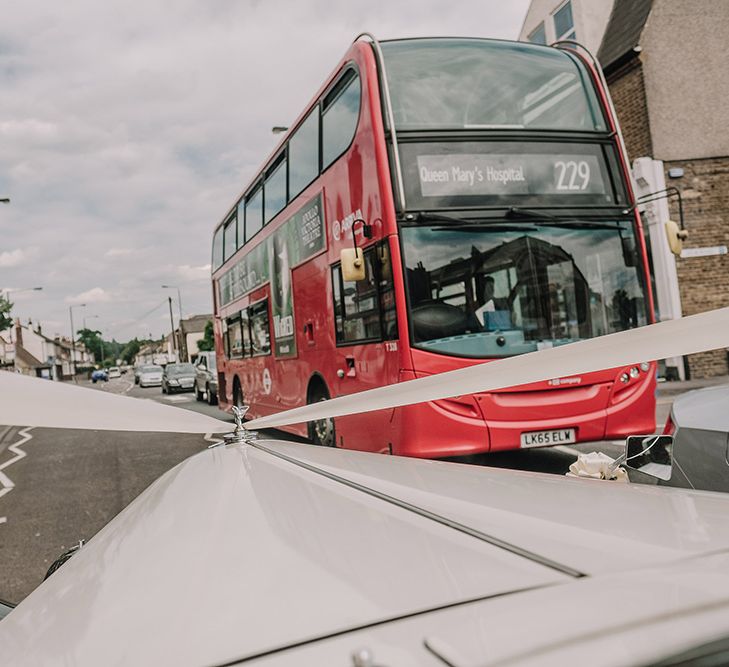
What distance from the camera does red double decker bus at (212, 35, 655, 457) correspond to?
6.03 m

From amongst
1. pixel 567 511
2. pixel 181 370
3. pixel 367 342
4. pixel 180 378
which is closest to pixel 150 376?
pixel 181 370

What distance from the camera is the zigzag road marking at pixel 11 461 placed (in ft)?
26.5

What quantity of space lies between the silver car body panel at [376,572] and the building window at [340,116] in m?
5.87

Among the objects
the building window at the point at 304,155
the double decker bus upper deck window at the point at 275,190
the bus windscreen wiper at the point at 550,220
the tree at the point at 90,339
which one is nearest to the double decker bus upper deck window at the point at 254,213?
the double decker bus upper deck window at the point at 275,190

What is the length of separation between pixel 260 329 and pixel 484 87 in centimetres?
554

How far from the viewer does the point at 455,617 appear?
30.9 inches

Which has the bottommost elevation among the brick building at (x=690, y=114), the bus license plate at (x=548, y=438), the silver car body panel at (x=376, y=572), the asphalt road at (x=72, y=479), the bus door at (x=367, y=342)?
the asphalt road at (x=72, y=479)

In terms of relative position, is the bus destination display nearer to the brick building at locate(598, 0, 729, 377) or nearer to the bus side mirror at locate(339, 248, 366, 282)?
the bus side mirror at locate(339, 248, 366, 282)

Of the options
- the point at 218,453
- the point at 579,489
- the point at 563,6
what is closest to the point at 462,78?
the point at 218,453

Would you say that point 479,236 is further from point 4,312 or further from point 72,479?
point 4,312

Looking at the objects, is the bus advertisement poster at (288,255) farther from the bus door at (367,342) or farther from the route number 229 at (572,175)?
the route number 229 at (572,175)

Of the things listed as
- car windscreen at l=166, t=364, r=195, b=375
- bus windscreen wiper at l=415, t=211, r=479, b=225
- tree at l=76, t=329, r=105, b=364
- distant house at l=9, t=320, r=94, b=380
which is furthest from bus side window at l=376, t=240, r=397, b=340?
tree at l=76, t=329, r=105, b=364

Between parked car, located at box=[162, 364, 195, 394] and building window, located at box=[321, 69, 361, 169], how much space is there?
2577 centimetres

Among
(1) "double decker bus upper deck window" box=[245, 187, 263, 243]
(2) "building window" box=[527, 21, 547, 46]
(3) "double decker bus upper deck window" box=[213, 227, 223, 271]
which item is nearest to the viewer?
(1) "double decker bus upper deck window" box=[245, 187, 263, 243]
